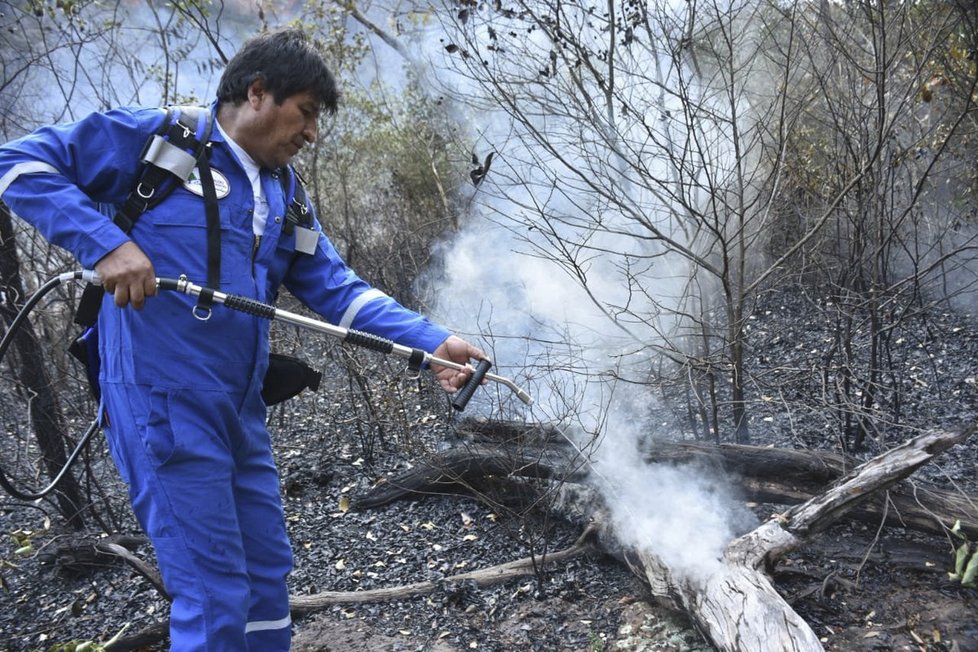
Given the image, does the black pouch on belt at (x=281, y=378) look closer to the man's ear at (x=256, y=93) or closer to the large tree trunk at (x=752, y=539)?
the man's ear at (x=256, y=93)

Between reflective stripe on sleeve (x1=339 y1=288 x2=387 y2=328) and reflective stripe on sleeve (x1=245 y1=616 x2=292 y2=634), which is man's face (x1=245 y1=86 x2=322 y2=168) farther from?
reflective stripe on sleeve (x1=245 y1=616 x2=292 y2=634)

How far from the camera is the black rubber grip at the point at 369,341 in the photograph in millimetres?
2713

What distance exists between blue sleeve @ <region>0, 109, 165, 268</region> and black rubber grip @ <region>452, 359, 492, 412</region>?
A: 117 centimetres

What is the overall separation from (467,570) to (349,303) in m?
1.82

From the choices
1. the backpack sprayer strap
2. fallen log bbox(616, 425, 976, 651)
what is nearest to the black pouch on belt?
the backpack sprayer strap

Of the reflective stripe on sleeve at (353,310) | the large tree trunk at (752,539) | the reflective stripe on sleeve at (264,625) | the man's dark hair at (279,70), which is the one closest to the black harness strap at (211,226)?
the man's dark hair at (279,70)

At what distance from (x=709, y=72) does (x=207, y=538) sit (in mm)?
4175

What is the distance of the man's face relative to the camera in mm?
2641

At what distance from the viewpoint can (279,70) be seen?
2.61m

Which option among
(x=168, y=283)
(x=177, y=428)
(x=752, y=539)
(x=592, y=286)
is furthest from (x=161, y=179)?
(x=592, y=286)

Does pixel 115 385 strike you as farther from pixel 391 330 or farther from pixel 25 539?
pixel 25 539

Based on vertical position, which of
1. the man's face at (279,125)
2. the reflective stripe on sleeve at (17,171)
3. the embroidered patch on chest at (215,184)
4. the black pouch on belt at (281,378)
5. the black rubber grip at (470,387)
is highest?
A: the man's face at (279,125)

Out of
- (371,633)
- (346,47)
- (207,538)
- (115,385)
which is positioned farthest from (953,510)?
(346,47)

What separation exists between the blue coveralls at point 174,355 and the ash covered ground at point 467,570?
4.30ft
